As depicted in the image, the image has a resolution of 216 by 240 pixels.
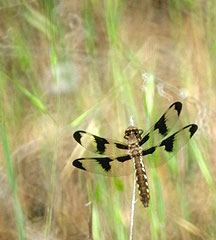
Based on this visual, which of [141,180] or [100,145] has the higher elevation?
[100,145]

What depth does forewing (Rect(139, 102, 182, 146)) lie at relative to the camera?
190 cm

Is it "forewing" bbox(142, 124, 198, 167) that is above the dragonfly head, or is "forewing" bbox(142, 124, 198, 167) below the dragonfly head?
below

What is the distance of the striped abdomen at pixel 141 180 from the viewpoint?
1835 mm

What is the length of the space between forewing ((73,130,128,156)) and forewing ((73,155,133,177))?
0.09 feet

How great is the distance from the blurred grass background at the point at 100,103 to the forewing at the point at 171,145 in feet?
0.07

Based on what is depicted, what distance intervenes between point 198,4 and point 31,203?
1000 mm

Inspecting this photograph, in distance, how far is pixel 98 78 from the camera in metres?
2.27

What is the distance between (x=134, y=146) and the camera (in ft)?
6.32

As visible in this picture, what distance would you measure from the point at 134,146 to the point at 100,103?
0.28 m

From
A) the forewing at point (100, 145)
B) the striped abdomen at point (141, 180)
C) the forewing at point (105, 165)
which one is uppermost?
the forewing at point (100, 145)

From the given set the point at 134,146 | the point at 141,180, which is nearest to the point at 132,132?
the point at 134,146

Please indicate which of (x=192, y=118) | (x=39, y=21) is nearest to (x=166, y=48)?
(x=192, y=118)

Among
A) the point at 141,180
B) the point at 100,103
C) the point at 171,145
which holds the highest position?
the point at 100,103

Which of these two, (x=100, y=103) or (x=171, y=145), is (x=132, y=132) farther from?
(x=100, y=103)
